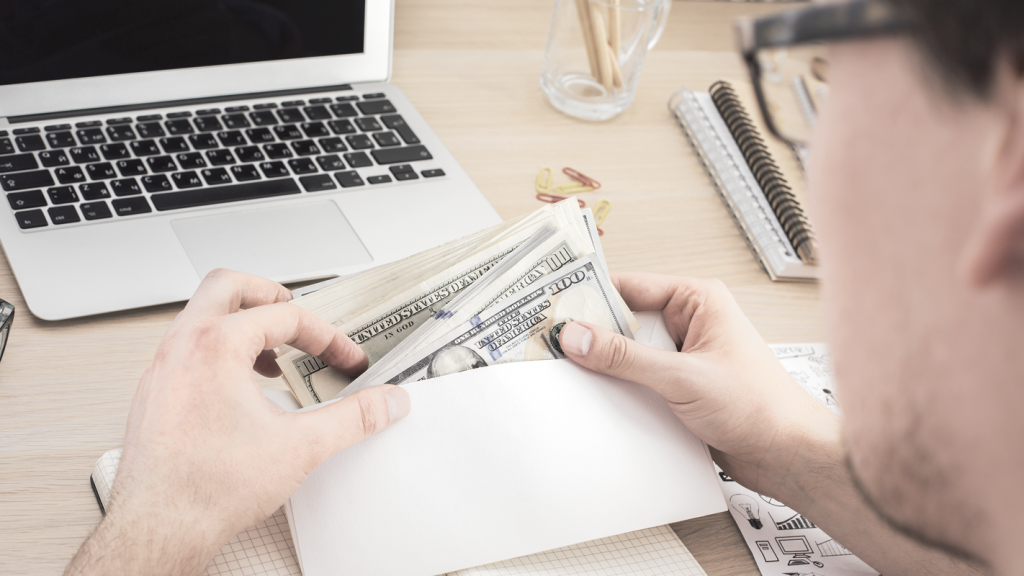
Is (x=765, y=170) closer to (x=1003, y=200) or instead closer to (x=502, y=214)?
(x=502, y=214)

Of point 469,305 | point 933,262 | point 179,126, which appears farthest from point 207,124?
point 933,262

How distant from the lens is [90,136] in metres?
0.91

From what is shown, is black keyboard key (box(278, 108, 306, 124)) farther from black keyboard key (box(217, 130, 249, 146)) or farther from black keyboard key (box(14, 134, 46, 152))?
black keyboard key (box(14, 134, 46, 152))

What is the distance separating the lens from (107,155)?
895 mm

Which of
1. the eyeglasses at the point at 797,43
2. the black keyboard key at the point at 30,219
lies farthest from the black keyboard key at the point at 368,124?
the eyeglasses at the point at 797,43

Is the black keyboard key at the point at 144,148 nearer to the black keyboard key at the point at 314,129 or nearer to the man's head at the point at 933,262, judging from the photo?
the black keyboard key at the point at 314,129

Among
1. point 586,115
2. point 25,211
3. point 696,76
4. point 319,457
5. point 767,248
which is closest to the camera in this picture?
point 319,457

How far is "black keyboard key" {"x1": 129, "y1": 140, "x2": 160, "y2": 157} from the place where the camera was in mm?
912

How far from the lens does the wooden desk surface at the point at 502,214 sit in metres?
0.62

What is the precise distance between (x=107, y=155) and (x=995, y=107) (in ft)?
3.02

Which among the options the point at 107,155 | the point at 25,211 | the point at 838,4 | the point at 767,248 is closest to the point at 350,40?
the point at 107,155

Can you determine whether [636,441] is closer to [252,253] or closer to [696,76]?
[252,253]

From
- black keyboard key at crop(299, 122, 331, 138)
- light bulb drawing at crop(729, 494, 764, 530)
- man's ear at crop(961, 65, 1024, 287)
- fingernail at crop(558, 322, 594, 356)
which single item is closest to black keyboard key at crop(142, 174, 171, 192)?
black keyboard key at crop(299, 122, 331, 138)

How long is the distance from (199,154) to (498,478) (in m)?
0.61
